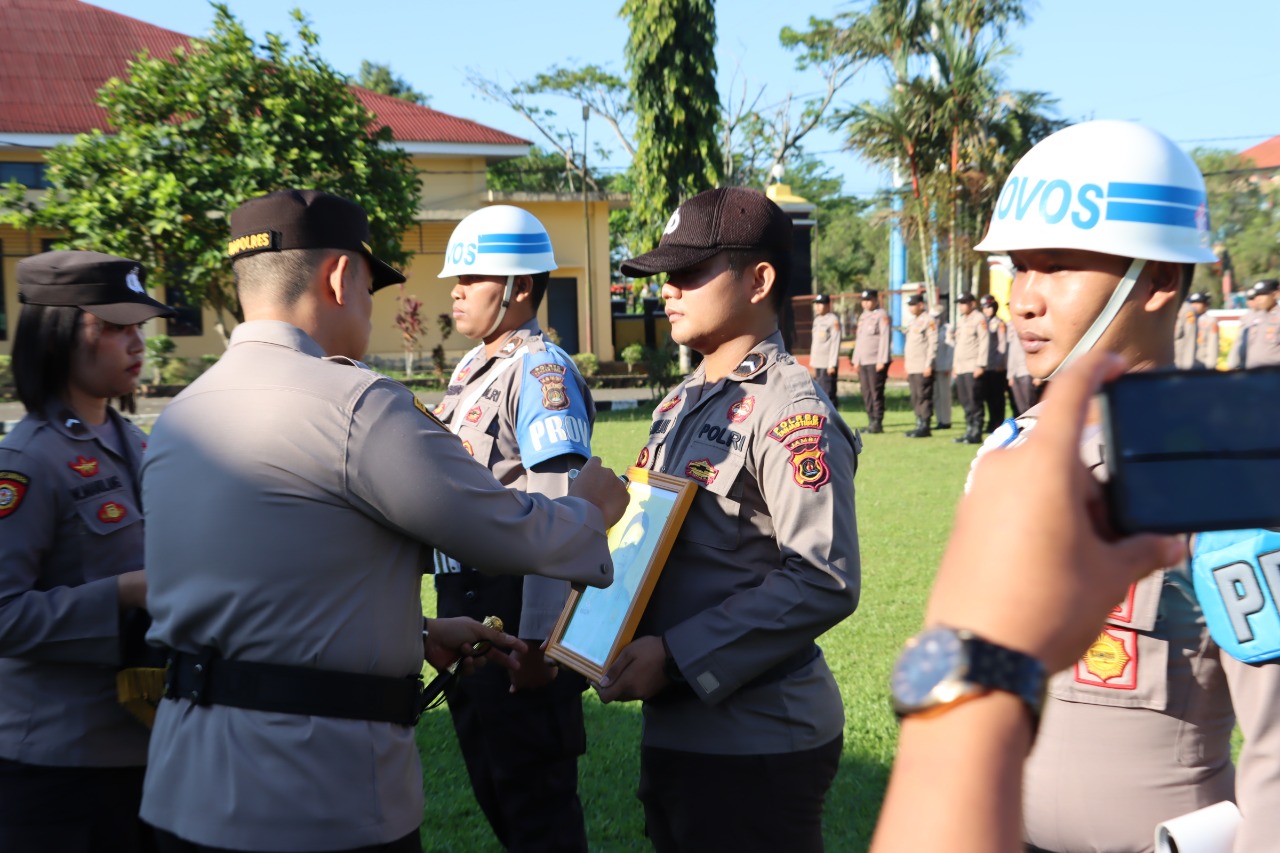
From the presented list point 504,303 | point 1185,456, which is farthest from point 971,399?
point 1185,456

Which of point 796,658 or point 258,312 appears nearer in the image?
point 258,312

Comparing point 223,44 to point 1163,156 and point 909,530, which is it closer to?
point 909,530

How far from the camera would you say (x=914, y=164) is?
24.2 meters

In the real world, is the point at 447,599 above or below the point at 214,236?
below

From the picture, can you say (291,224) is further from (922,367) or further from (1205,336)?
(1205,336)

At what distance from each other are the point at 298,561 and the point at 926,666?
5.00ft

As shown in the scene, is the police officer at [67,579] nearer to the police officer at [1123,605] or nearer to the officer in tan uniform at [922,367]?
the police officer at [1123,605]

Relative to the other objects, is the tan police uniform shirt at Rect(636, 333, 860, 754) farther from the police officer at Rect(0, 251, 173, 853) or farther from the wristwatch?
the wristwatch

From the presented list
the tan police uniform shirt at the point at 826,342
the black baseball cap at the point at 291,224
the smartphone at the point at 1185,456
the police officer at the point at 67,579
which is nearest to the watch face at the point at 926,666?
the smartphone at the point at 1185,456

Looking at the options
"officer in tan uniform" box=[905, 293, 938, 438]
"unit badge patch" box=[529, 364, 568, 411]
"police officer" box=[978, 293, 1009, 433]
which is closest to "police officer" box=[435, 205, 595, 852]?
"unit badge patch" box=[529, 364, 568, 411]

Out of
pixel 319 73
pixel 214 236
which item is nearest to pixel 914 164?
pixel 319 73

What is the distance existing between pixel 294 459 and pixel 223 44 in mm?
16094

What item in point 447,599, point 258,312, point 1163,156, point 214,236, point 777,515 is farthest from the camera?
point 214,236

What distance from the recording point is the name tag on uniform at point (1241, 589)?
144 cm
